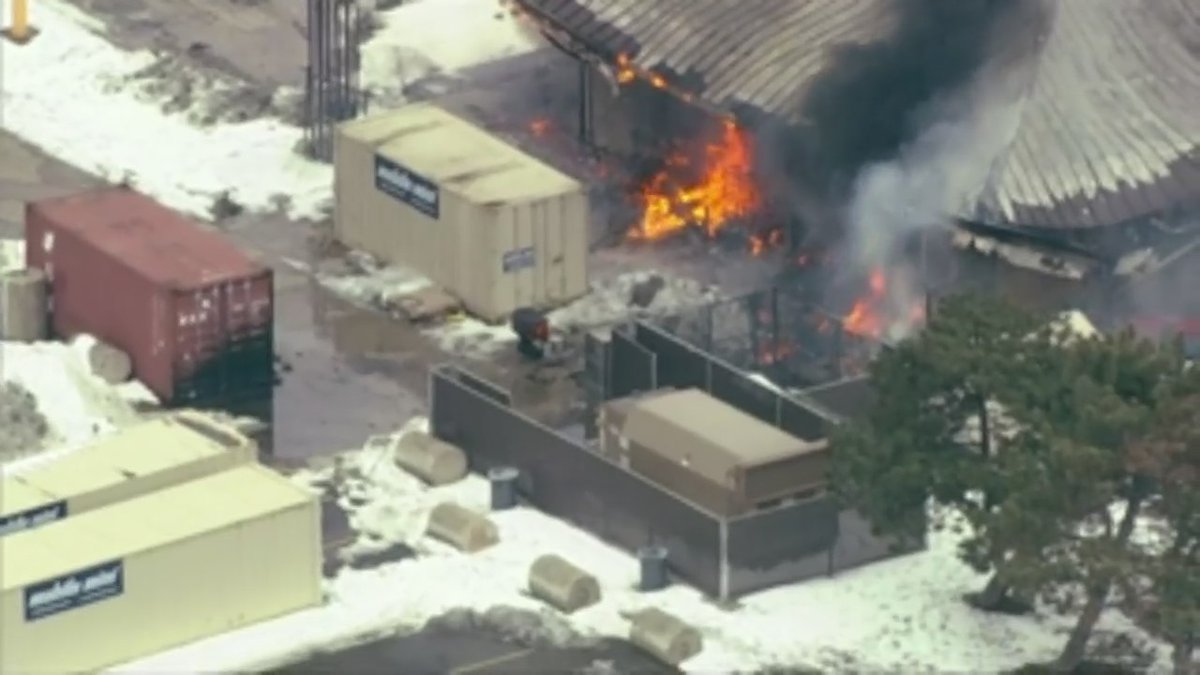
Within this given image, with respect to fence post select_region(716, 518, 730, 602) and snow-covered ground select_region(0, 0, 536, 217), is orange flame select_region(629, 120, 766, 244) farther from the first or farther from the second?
fence post select_region(716, 518, 730, 602)

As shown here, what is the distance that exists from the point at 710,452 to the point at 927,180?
11432mm

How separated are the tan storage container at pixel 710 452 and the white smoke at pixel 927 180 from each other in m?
8.03

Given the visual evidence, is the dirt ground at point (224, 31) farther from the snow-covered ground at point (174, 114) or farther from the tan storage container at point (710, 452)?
the tan storage container at point (710, 452)

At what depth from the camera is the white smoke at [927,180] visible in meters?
76.6

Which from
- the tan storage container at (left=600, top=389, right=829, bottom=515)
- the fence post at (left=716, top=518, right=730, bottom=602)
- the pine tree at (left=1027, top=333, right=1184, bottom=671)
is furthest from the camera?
the tan storage container at (left=600, top=389, right=829, bottom=515)

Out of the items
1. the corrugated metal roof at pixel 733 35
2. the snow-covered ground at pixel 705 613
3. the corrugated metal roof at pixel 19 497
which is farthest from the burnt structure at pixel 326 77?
the corrugated metal roof at pixel 19 497

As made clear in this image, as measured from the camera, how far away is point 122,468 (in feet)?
219

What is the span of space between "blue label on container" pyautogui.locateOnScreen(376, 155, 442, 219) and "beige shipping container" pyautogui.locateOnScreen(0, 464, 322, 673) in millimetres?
12767

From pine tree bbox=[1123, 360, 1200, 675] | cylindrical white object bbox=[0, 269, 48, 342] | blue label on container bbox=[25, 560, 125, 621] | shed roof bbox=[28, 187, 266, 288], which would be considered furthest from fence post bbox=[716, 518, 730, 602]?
cylindrical white object bbox=[0, 269, 48, 342]

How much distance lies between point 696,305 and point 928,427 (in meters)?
14.0

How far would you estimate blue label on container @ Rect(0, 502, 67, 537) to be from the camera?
64688 mm

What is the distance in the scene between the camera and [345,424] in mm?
73250

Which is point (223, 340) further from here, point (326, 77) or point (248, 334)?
point (326, 77)

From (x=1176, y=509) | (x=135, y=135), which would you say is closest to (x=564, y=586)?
(x=1176, y=509)
